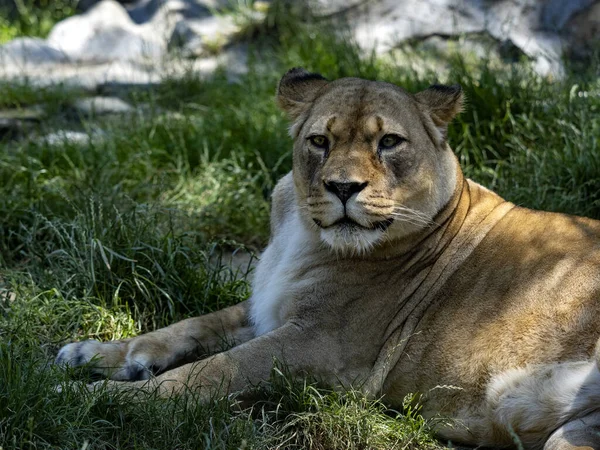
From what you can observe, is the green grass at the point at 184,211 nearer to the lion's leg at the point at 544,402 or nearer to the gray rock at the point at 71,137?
the gray rock at the point at 71,137

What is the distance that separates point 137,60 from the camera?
986 cm

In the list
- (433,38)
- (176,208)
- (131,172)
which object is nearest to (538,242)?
(176,208)

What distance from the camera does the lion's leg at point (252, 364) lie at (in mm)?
4262

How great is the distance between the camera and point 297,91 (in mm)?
5043

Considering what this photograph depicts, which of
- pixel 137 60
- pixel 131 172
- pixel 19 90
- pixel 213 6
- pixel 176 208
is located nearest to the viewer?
pixel 176 208

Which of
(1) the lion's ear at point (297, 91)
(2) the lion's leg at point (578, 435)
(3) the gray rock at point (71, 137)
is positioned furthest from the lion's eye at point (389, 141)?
(3) the gray rock at point (71, 137)

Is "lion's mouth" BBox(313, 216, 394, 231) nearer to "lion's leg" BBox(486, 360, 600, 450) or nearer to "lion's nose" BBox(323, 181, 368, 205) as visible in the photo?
"lion's nose" BBox(323, 181, 368, 205)

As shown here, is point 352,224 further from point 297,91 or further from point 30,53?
point 30,53

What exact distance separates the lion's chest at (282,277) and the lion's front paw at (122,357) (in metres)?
0.52

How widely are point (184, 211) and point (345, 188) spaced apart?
2326 mm

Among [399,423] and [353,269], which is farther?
[353,269]

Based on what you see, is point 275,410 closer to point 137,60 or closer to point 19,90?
point 19,90

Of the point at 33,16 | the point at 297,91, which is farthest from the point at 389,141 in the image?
the point at 33,16

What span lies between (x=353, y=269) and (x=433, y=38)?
4965mm
